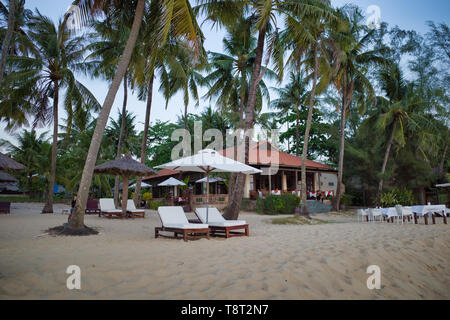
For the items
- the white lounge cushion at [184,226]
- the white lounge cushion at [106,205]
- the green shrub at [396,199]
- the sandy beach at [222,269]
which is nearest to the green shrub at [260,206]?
the green shrub at [396,199]

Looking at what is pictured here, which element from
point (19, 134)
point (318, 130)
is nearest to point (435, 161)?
point (318, 130)

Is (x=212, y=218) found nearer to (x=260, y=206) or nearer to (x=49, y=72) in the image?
(x=260, y=206)

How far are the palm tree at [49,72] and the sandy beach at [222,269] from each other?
851cm

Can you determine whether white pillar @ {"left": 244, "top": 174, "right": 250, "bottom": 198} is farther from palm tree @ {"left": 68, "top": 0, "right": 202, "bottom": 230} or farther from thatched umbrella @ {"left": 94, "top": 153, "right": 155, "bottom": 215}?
palm tree @ {"left": 68, "top": 0, "right": 202, "bottom": 230}

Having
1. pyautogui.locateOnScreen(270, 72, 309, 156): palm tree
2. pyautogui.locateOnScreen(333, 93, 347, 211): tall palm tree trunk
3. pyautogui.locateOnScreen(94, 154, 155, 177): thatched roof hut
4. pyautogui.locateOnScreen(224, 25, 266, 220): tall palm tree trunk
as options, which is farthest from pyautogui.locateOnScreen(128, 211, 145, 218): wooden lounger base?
pyautogui.locateOnScreen(270, 72, 309, 156): palm tree

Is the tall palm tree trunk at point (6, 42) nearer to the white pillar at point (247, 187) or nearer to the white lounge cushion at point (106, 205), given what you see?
the white lounge cushion at point (106, 205)

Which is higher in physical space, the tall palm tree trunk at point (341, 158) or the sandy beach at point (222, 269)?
the tall palm tree trunk at point (341, 158)

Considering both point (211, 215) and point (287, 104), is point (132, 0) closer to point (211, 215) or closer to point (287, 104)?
point (211, 215)

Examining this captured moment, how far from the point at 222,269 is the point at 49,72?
535 inches

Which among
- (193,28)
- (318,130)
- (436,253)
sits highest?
(318,130)

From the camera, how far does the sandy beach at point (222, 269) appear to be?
126 inches

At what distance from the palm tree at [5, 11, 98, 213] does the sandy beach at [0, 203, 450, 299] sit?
8.51 meters

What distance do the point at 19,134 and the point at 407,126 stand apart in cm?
3426

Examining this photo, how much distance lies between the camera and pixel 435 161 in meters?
22.0
